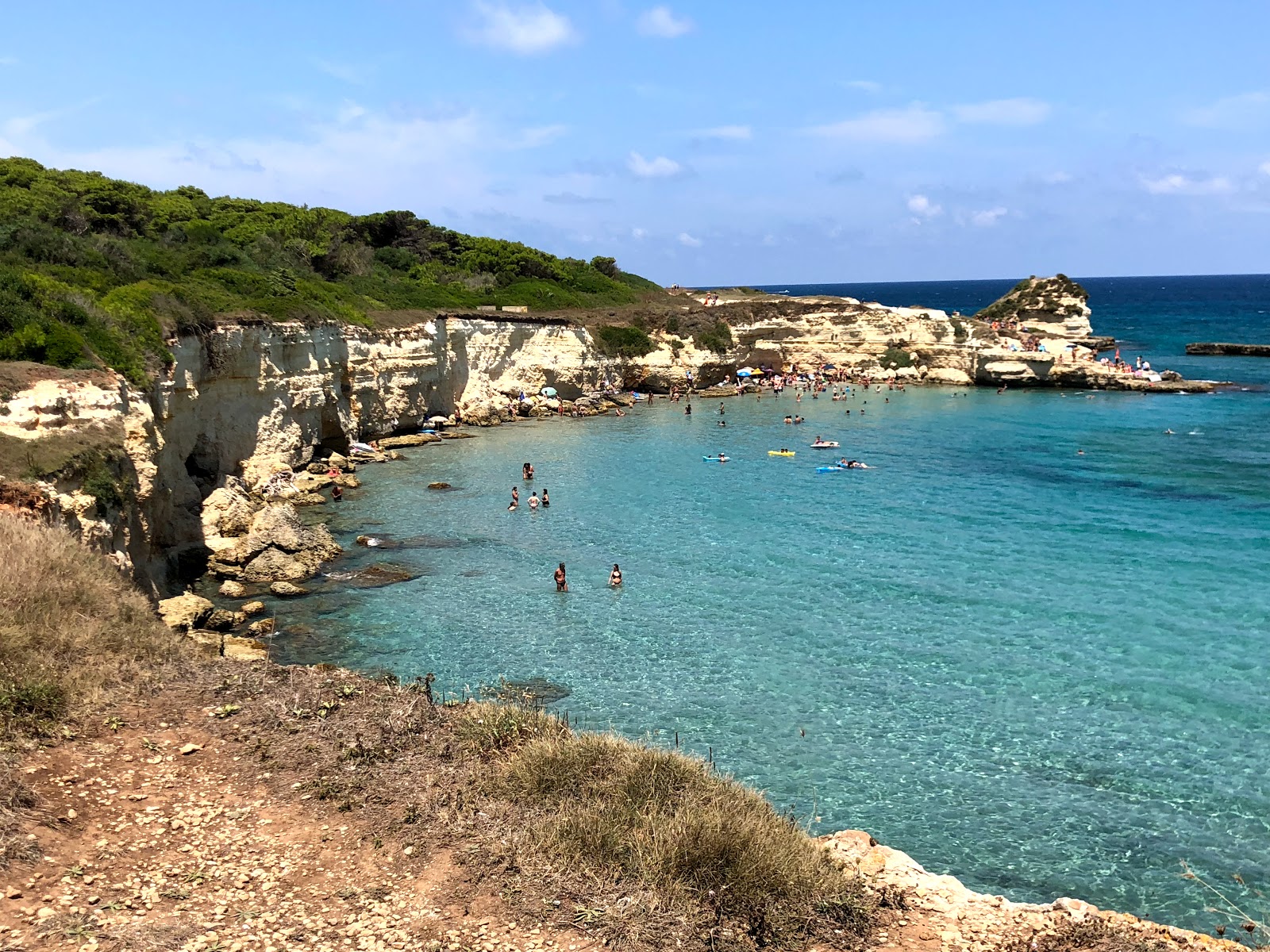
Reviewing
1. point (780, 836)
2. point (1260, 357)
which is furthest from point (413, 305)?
point (1260, 357)

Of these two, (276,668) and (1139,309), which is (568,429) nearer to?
(276,668)

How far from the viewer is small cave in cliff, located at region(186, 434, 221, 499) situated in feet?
94.7

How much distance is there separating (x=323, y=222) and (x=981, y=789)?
6366 centimetres

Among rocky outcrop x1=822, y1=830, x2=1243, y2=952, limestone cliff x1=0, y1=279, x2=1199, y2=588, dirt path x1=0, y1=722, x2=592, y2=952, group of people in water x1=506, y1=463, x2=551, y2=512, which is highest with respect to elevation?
limestone cliff x1=0, y1=279, x2=1199, y2=588

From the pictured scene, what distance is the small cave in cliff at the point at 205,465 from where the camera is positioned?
2888 centimetres

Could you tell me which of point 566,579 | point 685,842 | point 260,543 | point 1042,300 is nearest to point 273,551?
point 260,543

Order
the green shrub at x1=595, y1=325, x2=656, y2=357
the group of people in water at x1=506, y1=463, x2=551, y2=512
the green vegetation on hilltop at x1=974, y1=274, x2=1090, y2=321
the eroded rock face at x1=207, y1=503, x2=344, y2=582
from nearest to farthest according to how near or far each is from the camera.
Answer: the eroded rock face at x1=207, y1=503, x2=344, y2=582 → the group of people in water at x1=506, y1=463, x2=551, y2=512 → the green shrub at x1=595, y1=325, x2=656, y2=357 → the green vegetation on hilltop at x1=974, y1=274, x2=1090, y2=321

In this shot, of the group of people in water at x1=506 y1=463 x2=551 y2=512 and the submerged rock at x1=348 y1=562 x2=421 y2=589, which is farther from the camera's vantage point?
the group of people in water at x1=506 y1=463 x2=551 y2=512

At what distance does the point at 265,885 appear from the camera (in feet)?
25.3

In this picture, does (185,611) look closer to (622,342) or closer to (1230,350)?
(622,342)

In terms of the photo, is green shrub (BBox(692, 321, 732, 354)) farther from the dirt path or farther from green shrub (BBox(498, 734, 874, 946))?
the dirt path

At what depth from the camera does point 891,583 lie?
2239cm

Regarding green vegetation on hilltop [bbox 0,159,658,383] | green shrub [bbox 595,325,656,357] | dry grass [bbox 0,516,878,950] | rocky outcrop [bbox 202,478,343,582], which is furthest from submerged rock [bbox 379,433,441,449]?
dry grass [bbox 0,516,878,950]

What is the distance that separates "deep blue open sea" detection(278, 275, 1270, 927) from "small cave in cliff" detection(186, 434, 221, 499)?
14.1 feet
